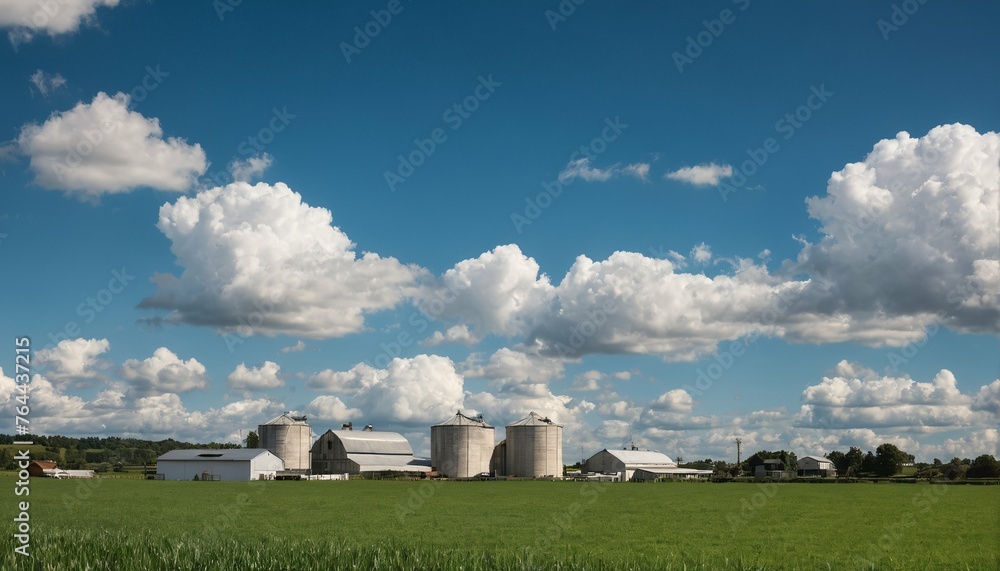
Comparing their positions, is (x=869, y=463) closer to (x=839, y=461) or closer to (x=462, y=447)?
(x=839, y=461)

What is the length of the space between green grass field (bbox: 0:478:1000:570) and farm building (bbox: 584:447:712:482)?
77.9 metres

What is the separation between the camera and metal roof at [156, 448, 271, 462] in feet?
369

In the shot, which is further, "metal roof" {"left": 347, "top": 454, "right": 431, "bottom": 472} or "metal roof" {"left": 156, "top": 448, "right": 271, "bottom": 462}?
"metal roof" {"left": 347, "top": 454, "right": 431, "bottom": 472}

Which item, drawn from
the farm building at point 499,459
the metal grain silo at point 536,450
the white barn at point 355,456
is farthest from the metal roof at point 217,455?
the metal grain silo at point 536,450

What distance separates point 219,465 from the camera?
112375 millimetres

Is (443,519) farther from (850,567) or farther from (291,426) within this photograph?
(291,426)

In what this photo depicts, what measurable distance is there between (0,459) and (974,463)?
163m

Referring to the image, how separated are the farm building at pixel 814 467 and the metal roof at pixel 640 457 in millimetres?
27626

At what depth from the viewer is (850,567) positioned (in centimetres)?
2338

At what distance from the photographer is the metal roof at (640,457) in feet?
486

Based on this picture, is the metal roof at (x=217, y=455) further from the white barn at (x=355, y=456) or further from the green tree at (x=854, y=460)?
the green tree at (x=854, y=460)

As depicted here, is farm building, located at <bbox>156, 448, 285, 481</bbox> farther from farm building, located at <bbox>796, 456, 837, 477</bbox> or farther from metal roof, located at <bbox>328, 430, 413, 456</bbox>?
farm building, located at <bbox>796, 456, 837, 477</bbox>

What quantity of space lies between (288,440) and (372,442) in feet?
53.7

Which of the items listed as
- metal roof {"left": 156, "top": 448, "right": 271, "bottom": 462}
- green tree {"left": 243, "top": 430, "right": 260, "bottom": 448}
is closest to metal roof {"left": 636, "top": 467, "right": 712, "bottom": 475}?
metal roof {"left": 156, "top": 448, "right": 271, "bottom": 462}
